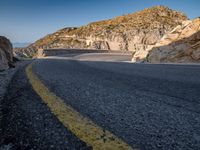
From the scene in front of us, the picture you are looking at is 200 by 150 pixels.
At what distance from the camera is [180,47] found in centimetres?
1908

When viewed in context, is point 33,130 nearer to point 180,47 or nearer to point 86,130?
point 86,130

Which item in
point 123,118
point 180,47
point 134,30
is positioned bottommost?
point 180,47

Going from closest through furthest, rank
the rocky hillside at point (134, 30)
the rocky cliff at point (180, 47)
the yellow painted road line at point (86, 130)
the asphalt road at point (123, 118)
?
the yellow painted road line at point (86, 130)
the asphalt road at point (123, 118)
the rocky cliff at point (180, 47)
the rocky hillside at point (134, 30)

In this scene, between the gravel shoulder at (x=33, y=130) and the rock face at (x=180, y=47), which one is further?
the rock face at (x=180, y=47)

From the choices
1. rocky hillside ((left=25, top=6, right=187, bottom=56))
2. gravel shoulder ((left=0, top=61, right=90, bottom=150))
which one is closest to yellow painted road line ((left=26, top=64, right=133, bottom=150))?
gravel shoulder ((left=0, top=61, right=90, bottom=150))

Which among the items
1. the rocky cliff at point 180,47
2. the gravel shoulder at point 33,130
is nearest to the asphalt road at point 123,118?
the gravel shoulder at point 33,130

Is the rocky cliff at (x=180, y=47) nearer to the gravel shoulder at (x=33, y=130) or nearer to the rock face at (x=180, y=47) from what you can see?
the rock face at (x=180, y=47)

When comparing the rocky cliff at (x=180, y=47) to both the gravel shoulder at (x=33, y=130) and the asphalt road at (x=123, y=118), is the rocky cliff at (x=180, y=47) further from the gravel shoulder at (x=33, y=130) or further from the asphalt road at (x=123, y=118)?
the gravel shoulder at (x=33, y=130)

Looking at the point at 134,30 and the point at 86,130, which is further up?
the point at 134,30

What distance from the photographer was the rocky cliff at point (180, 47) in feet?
59.7

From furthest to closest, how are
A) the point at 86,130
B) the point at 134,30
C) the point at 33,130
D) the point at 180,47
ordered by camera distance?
the point at 134,30
the point at 180,47
the point at 33,130
the point at 86,130

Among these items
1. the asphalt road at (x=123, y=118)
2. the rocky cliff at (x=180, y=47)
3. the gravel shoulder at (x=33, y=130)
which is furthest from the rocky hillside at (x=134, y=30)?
the gravel shoulder at (x=33, y=130)

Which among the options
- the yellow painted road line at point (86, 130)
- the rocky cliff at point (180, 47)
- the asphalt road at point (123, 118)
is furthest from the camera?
the rocky cliff at point (180, 47)

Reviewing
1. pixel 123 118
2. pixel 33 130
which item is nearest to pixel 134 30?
pixel 123 118
